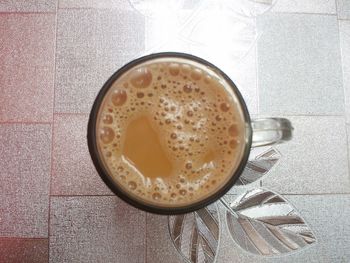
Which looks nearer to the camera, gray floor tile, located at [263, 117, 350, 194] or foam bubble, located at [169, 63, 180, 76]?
foam bubble, located at [169, 63, 180, 76]

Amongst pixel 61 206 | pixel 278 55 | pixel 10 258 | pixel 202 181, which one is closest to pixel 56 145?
pixel 61 206

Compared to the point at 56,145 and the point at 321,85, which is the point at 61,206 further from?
the point at 321,85

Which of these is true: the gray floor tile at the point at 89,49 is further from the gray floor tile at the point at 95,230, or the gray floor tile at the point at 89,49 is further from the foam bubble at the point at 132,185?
the foam bubble at the point at 132,185

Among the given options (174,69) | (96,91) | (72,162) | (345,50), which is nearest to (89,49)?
(96,91)

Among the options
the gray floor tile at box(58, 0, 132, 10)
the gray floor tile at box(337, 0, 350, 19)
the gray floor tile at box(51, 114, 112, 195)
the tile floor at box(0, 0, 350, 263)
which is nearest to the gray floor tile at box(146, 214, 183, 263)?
the tile floor at box(0, 0, 350, 263)

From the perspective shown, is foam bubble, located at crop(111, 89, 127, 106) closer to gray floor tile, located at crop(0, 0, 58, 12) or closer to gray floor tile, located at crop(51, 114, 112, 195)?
gray floor tile, located at crop(51, 114, 112, 195)

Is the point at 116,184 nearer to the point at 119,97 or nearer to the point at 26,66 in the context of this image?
the point at 119,97
